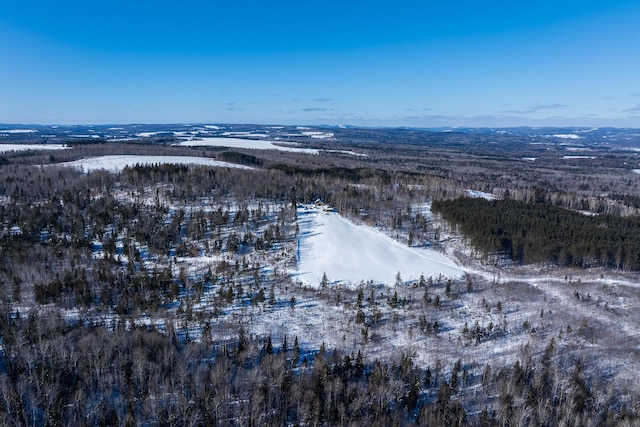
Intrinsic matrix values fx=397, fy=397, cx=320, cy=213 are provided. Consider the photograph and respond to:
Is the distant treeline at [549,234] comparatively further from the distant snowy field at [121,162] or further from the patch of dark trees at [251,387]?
the distant snowy field at [121,162]

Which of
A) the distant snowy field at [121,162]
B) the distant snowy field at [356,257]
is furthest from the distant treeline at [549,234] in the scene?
the distant snowy field at [121,162]

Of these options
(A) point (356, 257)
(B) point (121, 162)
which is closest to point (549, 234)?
(A) point (356, 257)

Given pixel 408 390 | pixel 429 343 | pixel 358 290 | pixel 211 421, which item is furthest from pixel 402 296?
pixel 211 421

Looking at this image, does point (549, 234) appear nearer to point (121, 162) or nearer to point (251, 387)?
point (251, 387)

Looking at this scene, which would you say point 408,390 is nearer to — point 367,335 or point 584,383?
point 367,335

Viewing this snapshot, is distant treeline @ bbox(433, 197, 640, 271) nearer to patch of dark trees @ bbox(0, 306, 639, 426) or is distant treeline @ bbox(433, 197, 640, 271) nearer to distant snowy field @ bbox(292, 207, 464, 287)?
distant snowy field @ bbox(292, 207, 464, 287)
